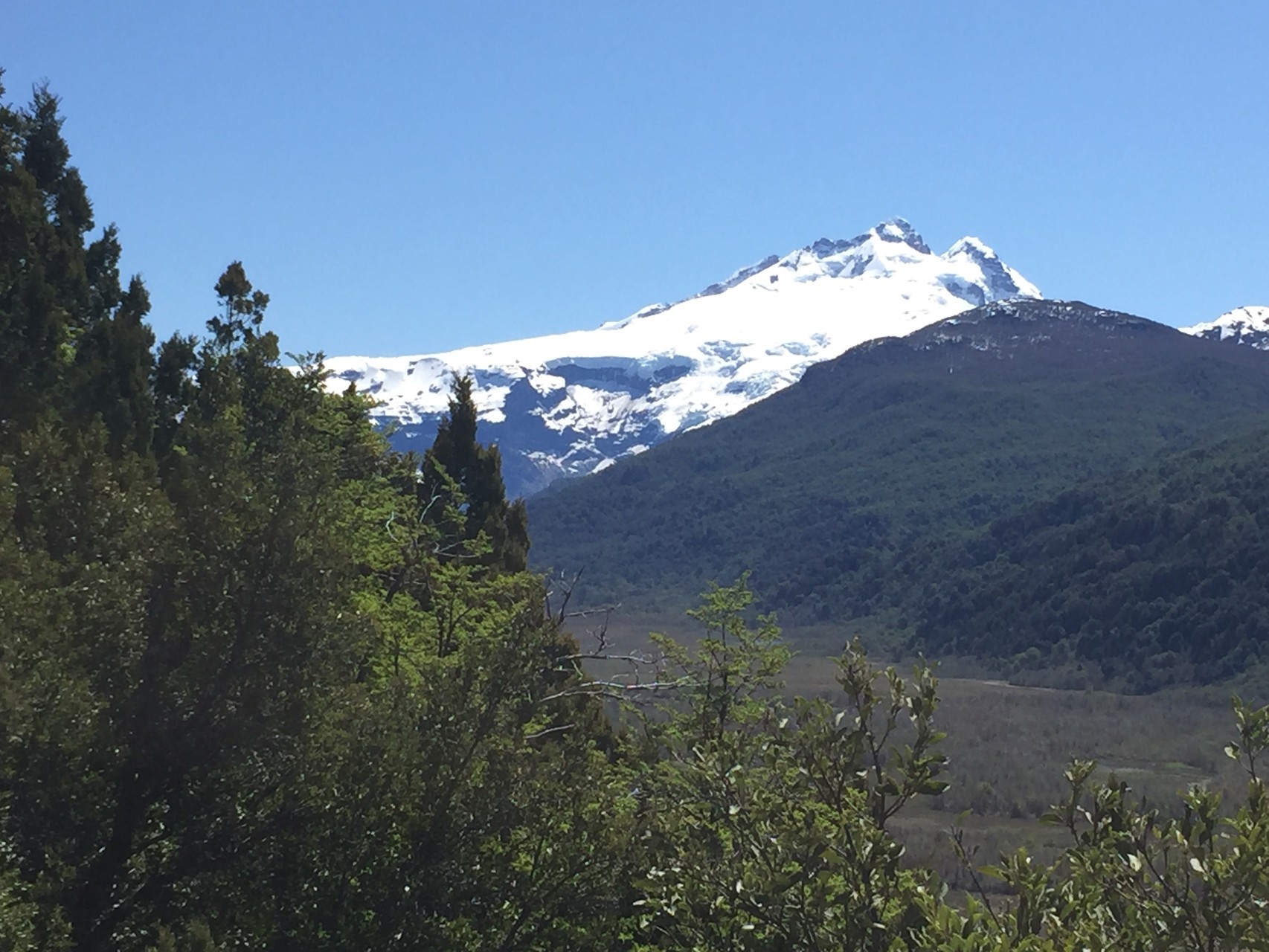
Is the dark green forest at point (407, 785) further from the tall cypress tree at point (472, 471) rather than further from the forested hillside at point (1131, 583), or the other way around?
the forested hillside at point (1131, 583)

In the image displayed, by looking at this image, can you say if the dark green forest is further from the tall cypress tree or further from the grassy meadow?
the grassy meadow

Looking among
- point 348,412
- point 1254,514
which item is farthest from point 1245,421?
point 348,412

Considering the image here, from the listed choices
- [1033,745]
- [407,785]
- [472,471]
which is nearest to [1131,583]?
[1033,745]

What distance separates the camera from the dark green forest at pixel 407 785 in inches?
266

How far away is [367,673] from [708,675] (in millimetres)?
3928

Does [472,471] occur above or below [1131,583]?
above

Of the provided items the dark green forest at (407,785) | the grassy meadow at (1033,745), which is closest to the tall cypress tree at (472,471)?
the dark green forest at (407,785)

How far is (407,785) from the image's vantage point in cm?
1026

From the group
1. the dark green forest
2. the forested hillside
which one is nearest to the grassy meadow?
the forested hillside

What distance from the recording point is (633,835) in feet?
35.0

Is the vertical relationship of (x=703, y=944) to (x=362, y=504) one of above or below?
below

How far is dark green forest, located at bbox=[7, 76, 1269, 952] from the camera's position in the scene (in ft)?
22.1

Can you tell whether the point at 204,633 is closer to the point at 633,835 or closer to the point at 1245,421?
the point at 633,835

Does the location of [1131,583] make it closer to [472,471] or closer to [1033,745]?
[1033,745]
